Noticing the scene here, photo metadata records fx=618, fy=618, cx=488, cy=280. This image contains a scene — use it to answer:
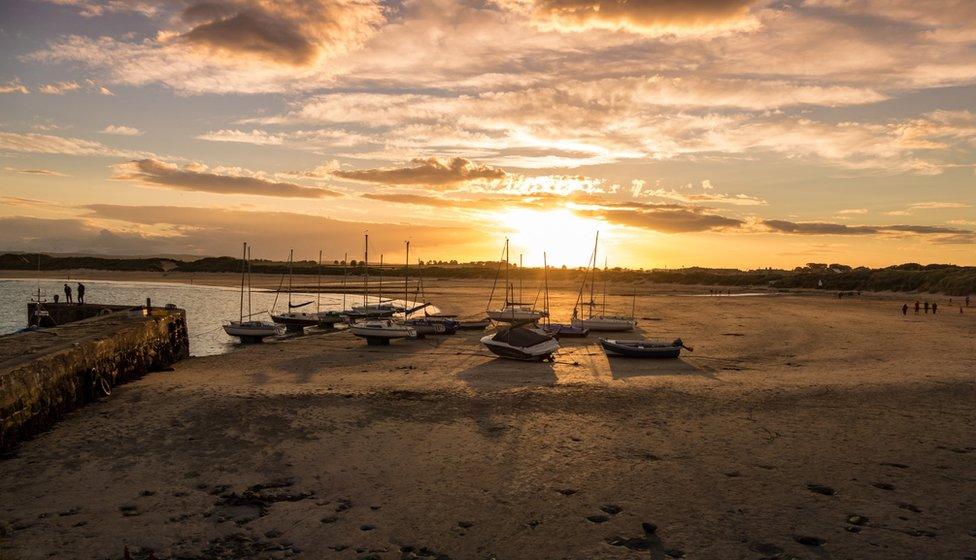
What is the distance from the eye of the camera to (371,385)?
2125 centimetres

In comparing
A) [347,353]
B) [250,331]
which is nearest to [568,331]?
[347,353]

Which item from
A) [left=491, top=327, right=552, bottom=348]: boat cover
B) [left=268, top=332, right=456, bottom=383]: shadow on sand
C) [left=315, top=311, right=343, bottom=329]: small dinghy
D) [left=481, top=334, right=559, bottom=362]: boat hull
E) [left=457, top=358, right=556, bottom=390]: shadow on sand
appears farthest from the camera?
[left=315, top=311, right=343, bottom=329]: small dinghy

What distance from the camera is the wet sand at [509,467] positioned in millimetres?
9695

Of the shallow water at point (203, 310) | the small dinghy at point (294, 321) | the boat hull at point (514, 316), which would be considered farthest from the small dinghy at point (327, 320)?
the boat hull at point (514, 316)

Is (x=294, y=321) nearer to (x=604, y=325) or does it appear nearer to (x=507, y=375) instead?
(x=604, y=325)

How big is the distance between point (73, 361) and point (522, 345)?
53.1ft

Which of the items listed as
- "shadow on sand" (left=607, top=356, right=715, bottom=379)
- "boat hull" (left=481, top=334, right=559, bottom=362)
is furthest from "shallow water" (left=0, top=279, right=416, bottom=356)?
"shadow on sand" (left=607, top=356, right=715, bottom=379)

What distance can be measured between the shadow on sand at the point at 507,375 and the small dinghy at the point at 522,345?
357 mm

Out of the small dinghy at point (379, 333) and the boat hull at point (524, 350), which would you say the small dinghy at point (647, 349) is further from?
the small dinghy at point (379, 333)

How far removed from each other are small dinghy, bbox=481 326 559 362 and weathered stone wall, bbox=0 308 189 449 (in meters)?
14.0

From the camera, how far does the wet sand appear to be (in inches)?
382

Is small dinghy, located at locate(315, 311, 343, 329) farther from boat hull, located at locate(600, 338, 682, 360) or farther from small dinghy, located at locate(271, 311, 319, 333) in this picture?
boat hull, located at locate(600, 338, 682, 360)

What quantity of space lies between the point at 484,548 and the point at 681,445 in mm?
6702

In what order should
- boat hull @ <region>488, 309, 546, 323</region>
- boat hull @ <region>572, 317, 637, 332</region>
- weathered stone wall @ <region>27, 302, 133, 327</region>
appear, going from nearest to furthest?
weathered stone wall @ <region>27, 302, 133, 327</region> → boat hull @ <region>572, 317, 637, 332</region> → boat hull @ <region>488, 309, 546, 323</region>
